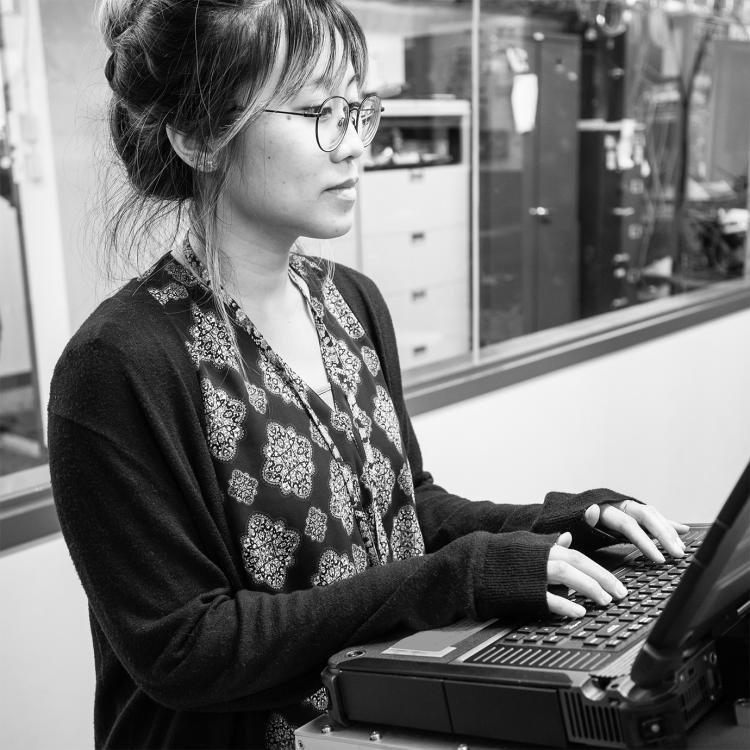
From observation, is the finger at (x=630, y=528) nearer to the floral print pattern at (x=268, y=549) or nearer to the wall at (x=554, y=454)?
the floral print pattern at (x=268, y=549)

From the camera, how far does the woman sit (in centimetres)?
90

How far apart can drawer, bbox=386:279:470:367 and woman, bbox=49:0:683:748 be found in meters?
1.42

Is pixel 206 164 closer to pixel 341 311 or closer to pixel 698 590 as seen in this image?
pixel 341 311

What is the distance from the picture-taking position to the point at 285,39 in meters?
1.00

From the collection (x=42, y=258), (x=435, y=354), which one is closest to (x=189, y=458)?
(x=42, y=258)

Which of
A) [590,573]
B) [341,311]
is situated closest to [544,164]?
[341,311]

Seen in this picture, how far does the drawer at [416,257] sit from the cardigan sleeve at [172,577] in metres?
1.64

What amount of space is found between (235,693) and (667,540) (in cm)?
43

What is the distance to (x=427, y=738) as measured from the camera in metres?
0.79

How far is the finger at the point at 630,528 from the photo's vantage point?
3.22ft

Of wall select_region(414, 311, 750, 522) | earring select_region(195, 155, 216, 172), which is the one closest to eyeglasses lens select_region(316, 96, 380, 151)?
earring select_region(195, 155, 216, 172)

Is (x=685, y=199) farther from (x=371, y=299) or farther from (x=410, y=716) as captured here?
(x=410, y=716)

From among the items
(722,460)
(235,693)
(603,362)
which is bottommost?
(722,460)

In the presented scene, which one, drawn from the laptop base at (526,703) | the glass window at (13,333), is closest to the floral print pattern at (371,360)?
the laptop base at (526,703)
